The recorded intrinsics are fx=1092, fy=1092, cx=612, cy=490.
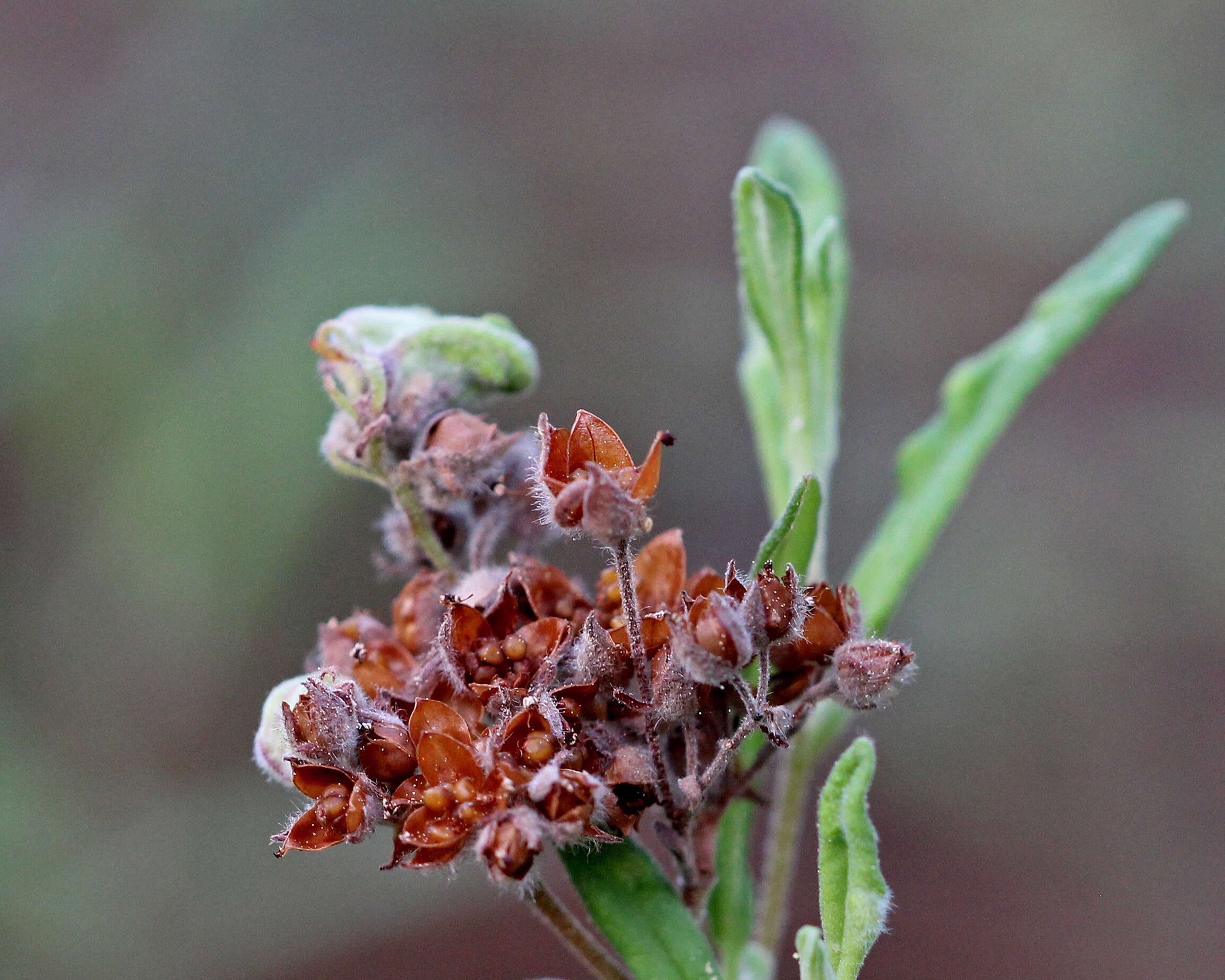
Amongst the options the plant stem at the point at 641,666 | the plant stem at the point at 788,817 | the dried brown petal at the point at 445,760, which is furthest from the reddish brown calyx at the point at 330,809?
the plant stem at the point at 788,817

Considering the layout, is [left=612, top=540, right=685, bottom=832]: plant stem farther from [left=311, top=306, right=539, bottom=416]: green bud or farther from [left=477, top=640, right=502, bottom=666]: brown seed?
[left=311, top=306, right=539, bottom=416]: green bud

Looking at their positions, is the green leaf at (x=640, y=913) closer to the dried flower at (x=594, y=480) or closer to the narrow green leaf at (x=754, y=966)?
the narrow green leaf at (x=754, y=966)

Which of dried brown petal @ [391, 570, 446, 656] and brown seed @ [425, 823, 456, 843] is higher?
dried brown petal @ [391, 570, 446, 656]

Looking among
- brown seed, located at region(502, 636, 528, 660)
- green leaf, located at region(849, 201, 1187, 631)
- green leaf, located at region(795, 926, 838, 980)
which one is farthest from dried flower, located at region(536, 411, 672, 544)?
green leaf, located at region(849, 201, 1187, 631)

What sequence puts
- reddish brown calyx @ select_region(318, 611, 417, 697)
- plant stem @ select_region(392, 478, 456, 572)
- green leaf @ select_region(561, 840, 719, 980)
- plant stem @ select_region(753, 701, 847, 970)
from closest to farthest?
green leaf @ select_region(561, 840, 719, 980) → reddish brown calyx @ select_region(318, 611, 417, 697) → plant stem @ select_region(392, 478, 456, 572) → plant stem @ select_region(753, 701, 847, 970)

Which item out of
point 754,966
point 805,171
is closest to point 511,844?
point 754,966

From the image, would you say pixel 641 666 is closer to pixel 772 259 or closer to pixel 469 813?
pixel 469 813

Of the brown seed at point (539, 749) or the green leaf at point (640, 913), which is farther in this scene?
the green leaf at point (640, 913)
